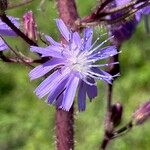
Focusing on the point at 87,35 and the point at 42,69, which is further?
the point at 87,35

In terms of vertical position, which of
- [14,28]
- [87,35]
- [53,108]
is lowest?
[53,108]

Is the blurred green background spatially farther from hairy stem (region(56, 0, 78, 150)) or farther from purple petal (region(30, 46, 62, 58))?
purple petal (region(30, 46, 62, 58))

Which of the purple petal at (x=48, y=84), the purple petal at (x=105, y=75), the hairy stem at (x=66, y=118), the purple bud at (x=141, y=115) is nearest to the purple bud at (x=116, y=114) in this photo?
the purple bud at (x=141, y=115)

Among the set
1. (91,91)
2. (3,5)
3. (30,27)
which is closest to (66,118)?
(91,91)

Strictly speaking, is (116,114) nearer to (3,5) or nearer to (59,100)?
(59,100)

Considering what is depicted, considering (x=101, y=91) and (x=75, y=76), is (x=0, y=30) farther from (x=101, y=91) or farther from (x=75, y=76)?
(x=101, y=91)

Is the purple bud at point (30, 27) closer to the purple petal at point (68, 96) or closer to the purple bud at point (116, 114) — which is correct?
the purple petal at point (68, 96)

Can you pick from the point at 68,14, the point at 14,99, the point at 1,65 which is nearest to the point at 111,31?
the point at 68,14
